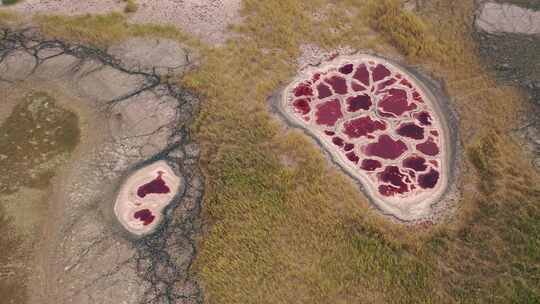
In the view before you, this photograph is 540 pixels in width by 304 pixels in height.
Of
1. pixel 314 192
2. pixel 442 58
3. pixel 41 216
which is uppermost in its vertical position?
pixel 442 58

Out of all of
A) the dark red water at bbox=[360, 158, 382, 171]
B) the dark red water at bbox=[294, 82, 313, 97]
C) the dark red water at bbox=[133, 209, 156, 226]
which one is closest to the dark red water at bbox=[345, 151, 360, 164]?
the dark red water at bbox=[360, 158, 382, 171]

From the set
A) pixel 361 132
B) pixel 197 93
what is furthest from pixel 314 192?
pixel 197 93

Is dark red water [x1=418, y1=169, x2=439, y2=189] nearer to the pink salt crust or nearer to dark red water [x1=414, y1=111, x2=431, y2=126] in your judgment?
dark red water [x1=414, y1=111, x2=431, y2=126]

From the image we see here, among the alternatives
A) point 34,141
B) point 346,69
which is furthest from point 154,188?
point 346,69

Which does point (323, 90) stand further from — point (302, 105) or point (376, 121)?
point (376, 121)

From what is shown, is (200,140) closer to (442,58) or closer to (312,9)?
(312,9)

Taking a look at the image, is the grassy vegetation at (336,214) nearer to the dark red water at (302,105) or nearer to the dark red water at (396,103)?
the dark red water at (302,105)

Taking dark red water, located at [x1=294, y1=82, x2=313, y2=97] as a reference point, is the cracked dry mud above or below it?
below
